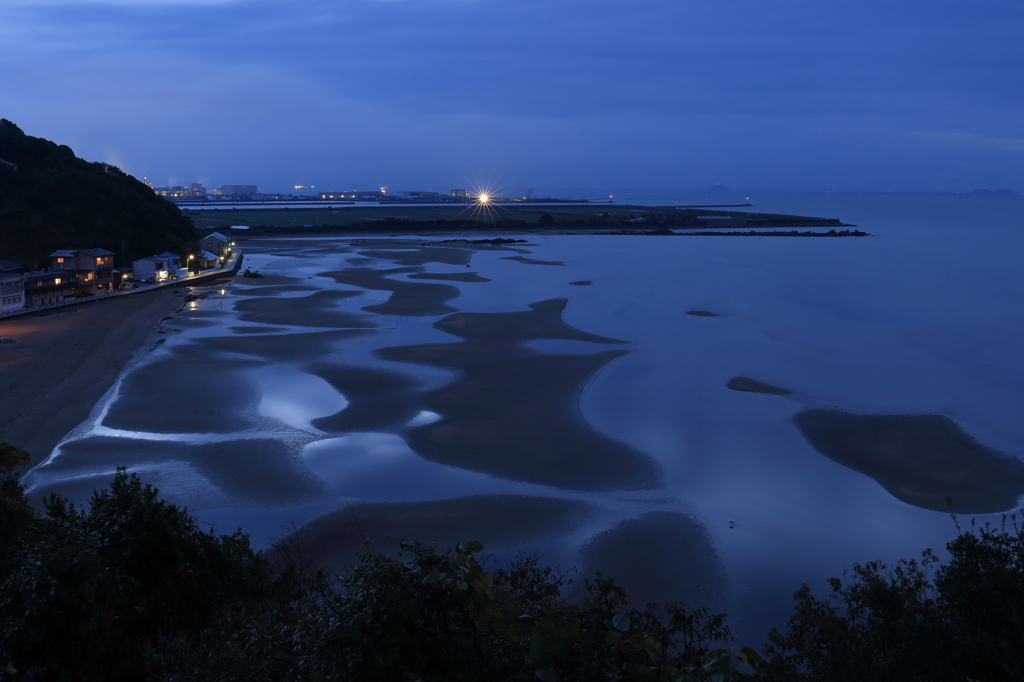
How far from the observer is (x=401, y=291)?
38.3 meters

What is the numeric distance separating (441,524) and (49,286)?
30.9 metres

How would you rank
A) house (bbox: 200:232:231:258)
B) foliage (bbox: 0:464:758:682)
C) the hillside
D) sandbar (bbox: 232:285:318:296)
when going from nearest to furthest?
foliage (bbox: 0:464:758:682) < sandbar (bbox: 232:285:318:296) < the hillside < house (bbox: 200:232:231:258)

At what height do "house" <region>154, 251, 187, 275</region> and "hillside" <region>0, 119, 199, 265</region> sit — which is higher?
"hillside" <region>0, 119, 199, 265</region>

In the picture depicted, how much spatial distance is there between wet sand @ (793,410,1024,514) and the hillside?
139 feet

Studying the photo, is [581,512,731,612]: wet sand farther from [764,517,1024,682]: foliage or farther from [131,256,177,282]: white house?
[131,256,177,282]: white house

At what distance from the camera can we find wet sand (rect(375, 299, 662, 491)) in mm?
13938

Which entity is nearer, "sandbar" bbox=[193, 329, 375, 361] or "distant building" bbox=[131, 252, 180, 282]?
"sandbar" bbox=[193, 329, 375, 361]

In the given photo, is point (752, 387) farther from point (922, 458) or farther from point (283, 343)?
point (283, 343)

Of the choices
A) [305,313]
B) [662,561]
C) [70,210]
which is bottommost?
[662,561]

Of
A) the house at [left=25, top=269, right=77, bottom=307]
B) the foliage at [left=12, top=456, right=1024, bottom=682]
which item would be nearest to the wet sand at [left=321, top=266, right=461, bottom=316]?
the house at [left=25, top=269, right=77, bottom=307]

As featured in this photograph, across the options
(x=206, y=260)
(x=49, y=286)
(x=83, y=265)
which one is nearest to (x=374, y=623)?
(x=49, y=286)

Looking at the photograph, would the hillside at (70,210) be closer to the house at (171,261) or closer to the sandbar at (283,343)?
the house at (171,261)

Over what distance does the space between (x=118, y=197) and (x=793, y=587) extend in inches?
2119

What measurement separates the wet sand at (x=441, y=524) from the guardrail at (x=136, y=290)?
2656 centimetres
